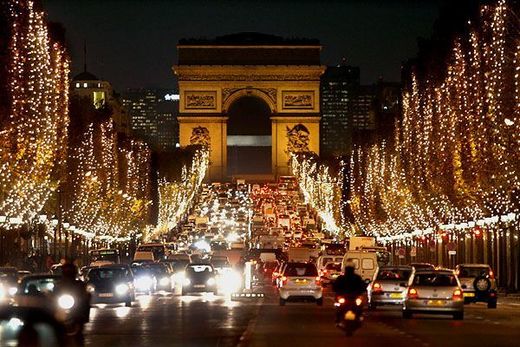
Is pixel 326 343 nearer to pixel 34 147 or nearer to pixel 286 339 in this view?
pixel 286 339

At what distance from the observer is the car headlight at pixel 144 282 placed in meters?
69.8

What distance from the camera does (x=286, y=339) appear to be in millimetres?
34125

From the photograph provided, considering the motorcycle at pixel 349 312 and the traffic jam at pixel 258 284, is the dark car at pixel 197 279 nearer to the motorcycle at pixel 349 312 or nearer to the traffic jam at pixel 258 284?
the traffic jam at pixel 258 284

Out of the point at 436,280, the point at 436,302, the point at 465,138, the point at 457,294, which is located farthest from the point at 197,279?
the point at 457,294

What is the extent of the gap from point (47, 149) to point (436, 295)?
3480 centimetres

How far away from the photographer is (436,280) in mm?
44438

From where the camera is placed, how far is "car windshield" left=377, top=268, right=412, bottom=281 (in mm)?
52350

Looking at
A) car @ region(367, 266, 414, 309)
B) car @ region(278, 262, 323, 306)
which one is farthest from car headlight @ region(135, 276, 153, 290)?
car @ region(367, 266, 414, 309)

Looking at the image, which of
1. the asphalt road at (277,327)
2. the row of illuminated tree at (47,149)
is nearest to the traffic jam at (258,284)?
the asphalt road at (277,327)

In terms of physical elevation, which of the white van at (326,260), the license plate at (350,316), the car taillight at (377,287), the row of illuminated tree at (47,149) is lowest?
the license plate at (350,316)

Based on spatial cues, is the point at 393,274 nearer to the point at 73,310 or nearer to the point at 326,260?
the point at 73,310

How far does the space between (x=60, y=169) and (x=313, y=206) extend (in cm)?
9663

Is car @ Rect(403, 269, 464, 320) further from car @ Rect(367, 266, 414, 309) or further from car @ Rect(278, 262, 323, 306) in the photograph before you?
car @ Rect(278, 262, 323, 306)

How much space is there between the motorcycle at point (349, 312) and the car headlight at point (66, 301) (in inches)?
274
